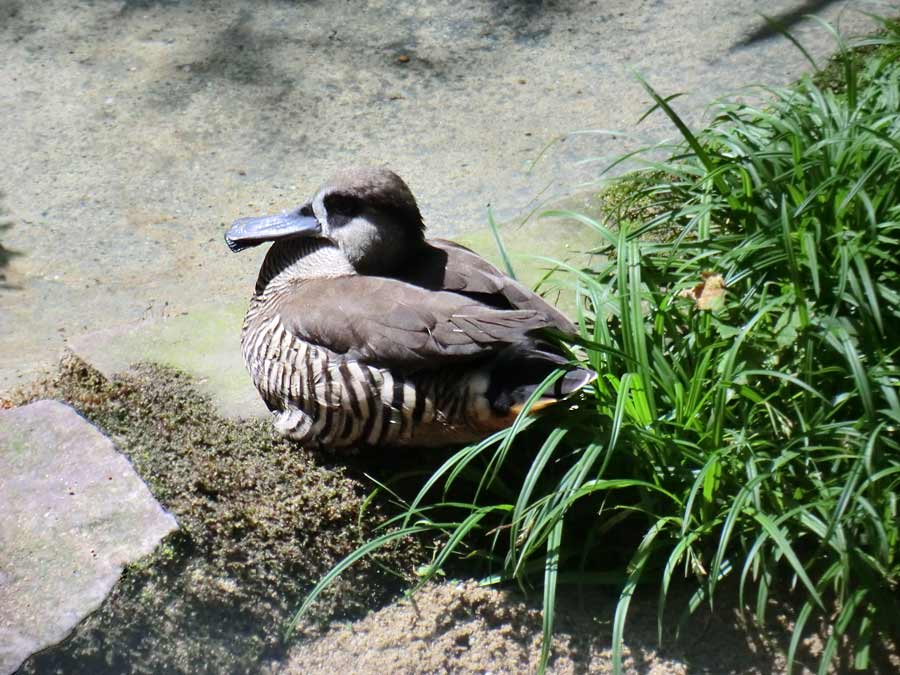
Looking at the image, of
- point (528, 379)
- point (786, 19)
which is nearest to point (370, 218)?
point (528, 379)

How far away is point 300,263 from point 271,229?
172mm

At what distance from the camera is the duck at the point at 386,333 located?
126 inches

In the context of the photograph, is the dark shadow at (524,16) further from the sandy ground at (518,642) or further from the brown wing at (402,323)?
the sandy ground at (518,642)

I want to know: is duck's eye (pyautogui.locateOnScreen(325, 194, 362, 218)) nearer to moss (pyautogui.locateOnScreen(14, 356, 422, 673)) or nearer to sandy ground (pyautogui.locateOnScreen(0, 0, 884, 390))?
moss (pyautogui.locateOnScreen(14, 356, 422, 673))

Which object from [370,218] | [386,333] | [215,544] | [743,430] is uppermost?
[370,218]

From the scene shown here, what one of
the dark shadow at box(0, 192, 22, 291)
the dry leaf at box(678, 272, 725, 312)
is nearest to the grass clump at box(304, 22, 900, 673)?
the dry leaf at box(678, 272, 725, 312)

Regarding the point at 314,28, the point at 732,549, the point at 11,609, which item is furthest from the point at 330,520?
the point at 314,28

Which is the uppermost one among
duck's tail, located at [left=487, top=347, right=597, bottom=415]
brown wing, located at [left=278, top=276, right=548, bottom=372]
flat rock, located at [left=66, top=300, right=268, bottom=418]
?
brown wing, located at [left=278, top=276, right=548, bottom=372]

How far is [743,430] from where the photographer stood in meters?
2.94

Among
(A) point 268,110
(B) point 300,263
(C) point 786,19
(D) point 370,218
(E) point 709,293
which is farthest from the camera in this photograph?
(C) point 786,19

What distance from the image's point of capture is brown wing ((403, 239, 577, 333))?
3457 millimetres

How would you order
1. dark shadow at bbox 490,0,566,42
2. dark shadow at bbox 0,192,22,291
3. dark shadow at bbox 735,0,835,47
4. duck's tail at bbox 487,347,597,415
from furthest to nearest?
dark shadow at bbox 490,0,566,42 → dark shadow at bbox 735,0,835,47 → dark shadow at bbox 0,192,22,291 → duck's tail at bbox 487,347,597,415

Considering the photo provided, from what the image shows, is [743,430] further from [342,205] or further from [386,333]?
[342,205]

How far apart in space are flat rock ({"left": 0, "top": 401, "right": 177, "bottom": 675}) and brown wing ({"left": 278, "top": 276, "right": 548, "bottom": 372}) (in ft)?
2.37
